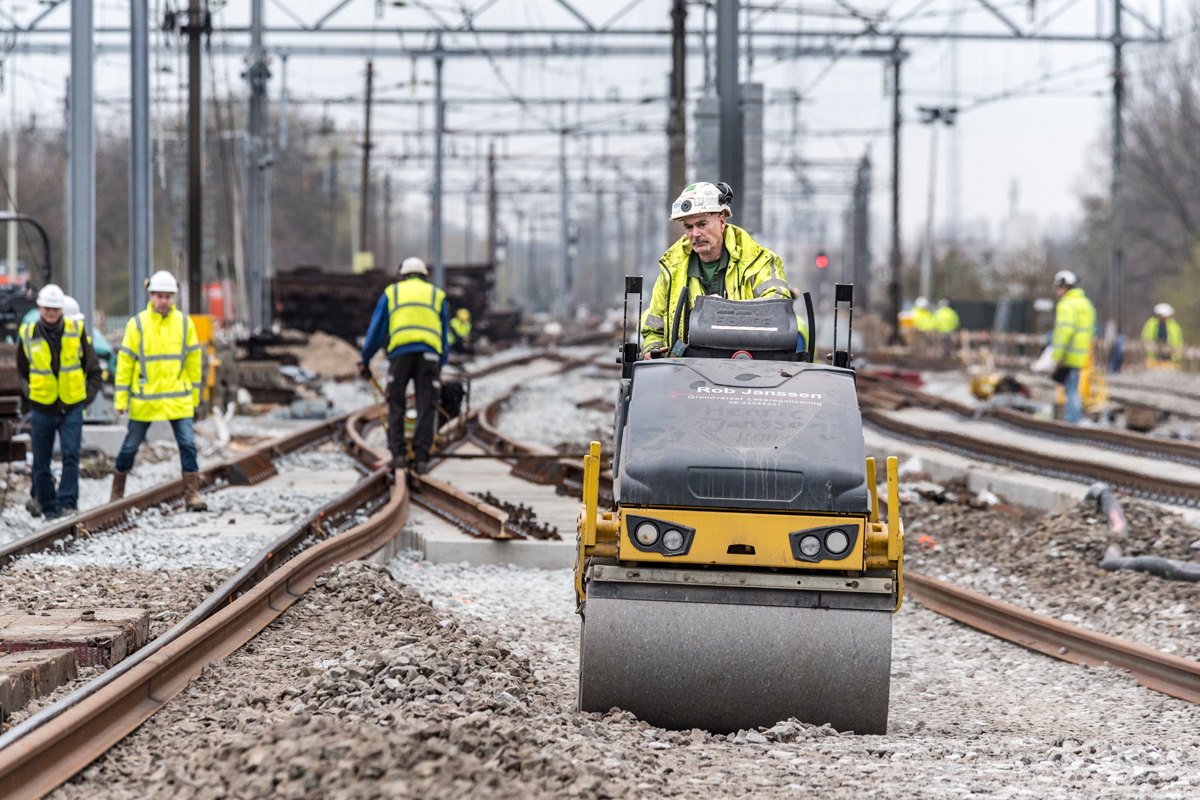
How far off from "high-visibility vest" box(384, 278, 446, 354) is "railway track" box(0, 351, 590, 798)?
1.26 m

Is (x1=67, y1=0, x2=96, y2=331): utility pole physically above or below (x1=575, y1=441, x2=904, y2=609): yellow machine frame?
above

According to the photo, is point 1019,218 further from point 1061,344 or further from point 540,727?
point 540,727

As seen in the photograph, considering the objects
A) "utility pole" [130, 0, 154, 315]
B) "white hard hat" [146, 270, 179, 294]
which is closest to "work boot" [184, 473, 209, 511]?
"white hard hat" [146, 270, 179, 294]

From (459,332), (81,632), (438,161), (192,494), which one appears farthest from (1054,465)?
(438,161)

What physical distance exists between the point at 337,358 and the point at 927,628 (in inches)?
1019

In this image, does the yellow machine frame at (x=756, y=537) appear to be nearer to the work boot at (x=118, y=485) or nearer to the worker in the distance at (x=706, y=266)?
the worker in the distance at (x=706, y=266)

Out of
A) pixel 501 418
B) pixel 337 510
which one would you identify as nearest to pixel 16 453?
pixel 337 510

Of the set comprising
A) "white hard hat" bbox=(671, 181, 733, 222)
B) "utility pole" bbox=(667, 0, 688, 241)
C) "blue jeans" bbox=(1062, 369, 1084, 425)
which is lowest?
"blue jeans" bbox=(1062, 369, 1084, 425)

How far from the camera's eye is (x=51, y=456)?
11875 millimetres

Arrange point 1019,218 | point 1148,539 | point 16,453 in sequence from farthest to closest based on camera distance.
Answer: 1. point 1019,218
2. point 16,453
3. point 1148,539

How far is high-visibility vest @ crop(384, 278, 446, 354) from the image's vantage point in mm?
13328

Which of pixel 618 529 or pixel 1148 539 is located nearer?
pixel 618 529

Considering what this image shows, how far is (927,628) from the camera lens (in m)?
9.11

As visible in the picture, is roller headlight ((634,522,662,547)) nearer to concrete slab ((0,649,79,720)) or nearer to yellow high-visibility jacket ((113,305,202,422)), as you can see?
concrete slab ((0,649,79,720))
